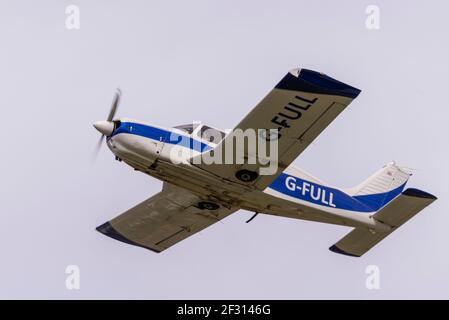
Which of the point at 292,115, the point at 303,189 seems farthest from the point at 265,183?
the point at 292,115

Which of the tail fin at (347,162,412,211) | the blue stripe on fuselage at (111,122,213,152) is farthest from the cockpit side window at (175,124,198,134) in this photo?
the tail fin at (347,162,412,211)

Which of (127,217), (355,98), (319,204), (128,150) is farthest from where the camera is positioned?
(127,217)

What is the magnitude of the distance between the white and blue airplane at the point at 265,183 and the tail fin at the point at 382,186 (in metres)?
Answer: 0.03

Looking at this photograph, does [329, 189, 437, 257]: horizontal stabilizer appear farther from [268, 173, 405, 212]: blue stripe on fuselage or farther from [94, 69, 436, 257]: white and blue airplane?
[268, 173, 405, 212]: blue stripe on fuselage

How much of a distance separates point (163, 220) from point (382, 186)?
5751 mm

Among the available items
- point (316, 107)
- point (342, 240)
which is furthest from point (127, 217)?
point (316, 107)

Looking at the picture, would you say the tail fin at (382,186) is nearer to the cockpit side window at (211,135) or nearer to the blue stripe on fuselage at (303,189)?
the blue stripe on fuselage at (303,189)

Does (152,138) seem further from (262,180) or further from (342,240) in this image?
(342,240)

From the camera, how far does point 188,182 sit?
25.5 metres

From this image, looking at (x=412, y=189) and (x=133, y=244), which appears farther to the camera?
(x=133, y=244)

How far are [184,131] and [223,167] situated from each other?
1.28 metres

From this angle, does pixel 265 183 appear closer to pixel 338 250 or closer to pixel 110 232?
pixel 338 250

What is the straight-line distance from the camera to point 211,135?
83.3 feet

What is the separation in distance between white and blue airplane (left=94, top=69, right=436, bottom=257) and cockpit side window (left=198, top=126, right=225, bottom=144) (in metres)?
0.02
